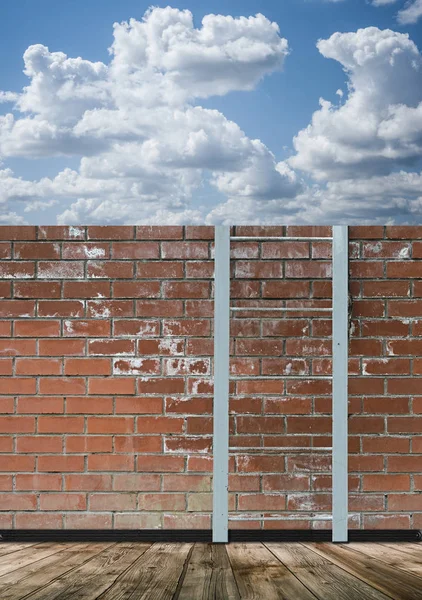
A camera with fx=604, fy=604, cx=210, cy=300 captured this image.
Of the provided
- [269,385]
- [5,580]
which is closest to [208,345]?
[269,385]

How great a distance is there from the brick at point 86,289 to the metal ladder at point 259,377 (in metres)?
0.63

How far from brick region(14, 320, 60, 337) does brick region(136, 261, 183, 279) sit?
552 millimetres

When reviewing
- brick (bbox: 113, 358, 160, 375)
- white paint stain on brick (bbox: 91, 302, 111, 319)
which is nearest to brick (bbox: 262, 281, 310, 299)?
brick (bbox: 113, 358, 160, 375)

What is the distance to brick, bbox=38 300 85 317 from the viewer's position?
3387 mm

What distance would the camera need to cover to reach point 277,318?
3354 millimetres

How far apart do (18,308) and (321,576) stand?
2098mm

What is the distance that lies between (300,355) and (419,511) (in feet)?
3.61

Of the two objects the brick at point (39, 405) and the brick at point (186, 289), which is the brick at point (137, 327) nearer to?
the brick at point (186, 289)

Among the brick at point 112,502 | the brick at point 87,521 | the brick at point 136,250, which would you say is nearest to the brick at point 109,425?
the brick at point 112,502

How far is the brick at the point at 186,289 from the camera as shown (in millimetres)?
3348

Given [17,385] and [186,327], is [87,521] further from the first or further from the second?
[186,327]

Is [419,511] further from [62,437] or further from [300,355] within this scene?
[62,437]

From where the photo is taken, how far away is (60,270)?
11.2 feet

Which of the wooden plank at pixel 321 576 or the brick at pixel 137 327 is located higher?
the brick at pixel 137 327
